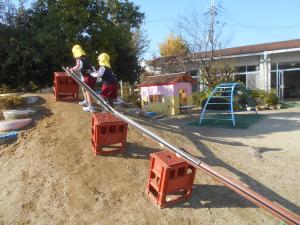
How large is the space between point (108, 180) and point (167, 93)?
39.6ft

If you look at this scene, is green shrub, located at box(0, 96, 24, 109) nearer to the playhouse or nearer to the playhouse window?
the playhouse

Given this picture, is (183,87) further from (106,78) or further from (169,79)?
(106,78)

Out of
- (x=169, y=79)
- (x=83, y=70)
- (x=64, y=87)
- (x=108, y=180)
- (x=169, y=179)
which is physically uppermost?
(x=169, y=79)

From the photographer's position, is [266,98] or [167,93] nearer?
[167,93]

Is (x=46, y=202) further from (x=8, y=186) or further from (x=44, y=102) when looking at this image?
(x=44, y=102)

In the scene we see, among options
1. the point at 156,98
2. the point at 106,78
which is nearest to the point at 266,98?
the point at 156,98

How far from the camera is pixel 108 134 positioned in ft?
19.3

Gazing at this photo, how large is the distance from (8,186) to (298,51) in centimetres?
2185

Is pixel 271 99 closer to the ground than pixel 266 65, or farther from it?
closer to the ground

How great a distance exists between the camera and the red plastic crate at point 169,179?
4652 mm

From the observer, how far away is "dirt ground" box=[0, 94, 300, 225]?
4641 millimetres

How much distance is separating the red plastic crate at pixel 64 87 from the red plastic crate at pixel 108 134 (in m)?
2.96

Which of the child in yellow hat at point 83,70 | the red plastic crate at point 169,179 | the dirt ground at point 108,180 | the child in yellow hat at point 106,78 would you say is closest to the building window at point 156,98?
the child in yellow hat at point 83,70

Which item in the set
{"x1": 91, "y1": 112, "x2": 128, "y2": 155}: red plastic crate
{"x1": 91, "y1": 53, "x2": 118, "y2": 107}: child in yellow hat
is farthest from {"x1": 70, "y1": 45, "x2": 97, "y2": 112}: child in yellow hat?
{"x1": 91, "y1": 112, "x2": 128, "y2": 155}: red plastic crate
